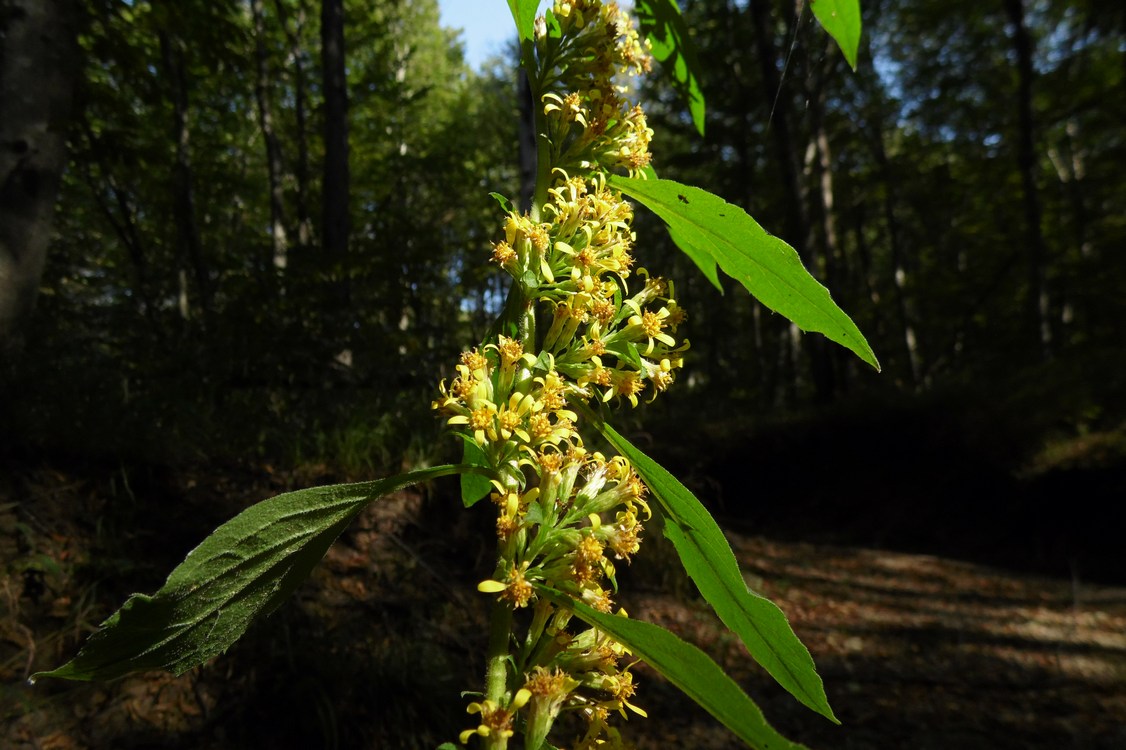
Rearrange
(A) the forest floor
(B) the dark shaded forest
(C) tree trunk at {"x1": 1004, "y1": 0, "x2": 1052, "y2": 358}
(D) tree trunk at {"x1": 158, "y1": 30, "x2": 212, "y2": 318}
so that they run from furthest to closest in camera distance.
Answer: (C) tree trunk at {"x1": 1004, "y1": 0, "x2": 1052, "y2": 358}
(D) tree trunk at {"x1": 158, "y1": 30, "x2": 212, "y2": 318}
(B) the dark shaded forest
(A) the forest floor

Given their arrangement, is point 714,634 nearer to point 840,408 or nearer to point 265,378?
point 265,378

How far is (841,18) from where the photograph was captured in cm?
71

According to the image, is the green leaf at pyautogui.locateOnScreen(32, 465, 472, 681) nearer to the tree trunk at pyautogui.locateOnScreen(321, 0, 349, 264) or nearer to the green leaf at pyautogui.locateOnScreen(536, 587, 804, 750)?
the green leaf at pyautogui.locateOnScreen(536, 587, 804, 750)

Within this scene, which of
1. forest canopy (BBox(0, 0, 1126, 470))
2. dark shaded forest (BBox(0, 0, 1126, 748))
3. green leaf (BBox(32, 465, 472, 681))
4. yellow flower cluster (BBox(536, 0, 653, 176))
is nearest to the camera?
green leaf (BBox(32, 465, 472, 681))

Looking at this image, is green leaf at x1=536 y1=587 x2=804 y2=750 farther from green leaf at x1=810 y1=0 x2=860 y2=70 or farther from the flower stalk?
green leaf at x1=810 y1=0 x2=860 y2=70

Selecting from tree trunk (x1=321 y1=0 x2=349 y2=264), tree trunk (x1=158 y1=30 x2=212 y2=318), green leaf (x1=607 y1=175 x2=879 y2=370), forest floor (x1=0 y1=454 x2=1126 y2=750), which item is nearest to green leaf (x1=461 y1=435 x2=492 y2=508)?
green leaf (x1=607 y1=175 x2=879 y2=370)

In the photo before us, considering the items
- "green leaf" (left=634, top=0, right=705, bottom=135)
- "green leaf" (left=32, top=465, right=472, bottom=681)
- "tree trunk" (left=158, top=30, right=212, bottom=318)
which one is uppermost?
"tree trunk" (left=158, top=30, right=212, bottom=318)

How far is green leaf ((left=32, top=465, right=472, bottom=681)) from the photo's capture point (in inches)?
24.1

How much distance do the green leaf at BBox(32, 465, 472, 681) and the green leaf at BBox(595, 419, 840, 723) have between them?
0.23 metres

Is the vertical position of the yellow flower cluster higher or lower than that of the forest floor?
higher

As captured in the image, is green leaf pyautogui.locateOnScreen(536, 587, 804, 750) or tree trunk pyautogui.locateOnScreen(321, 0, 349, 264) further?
tree trunk pyautogui.locateOnScreen(321, 0, 349, 264)

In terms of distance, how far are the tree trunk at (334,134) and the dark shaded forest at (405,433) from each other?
43 mm

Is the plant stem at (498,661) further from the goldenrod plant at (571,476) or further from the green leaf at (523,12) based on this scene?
the green leaf at (523,12)

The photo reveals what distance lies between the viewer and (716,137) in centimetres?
1111
